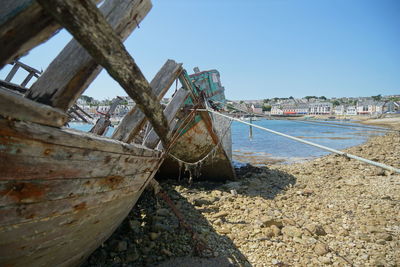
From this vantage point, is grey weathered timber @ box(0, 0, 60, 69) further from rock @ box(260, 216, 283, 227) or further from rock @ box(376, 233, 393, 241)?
rock @ box(376, 233, 393, 241)

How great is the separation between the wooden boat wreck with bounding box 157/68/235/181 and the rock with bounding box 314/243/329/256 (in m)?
3.11

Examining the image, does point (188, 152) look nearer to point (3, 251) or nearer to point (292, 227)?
point (292, 227)

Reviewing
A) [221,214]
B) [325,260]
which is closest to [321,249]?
[325,260]

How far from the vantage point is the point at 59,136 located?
1.56 metres

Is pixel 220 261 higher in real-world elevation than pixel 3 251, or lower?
lower

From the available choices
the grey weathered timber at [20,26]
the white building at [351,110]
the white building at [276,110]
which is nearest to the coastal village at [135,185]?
the grey weathered timber at [20,26]

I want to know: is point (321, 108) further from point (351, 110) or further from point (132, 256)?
point (132, 256)

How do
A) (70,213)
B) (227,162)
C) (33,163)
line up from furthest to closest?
(227,162) → (70,213) → (33,163)

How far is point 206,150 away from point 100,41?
628cm

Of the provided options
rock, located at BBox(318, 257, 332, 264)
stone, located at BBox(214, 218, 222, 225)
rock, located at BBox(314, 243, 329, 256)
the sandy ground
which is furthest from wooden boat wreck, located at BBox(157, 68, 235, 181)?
rock, located at BBox(318, 257, 332, 264)

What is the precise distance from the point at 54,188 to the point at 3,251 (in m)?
0.57

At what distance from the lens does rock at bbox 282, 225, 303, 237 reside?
4269 millimetres

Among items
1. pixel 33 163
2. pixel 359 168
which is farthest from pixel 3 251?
pixel 359 168

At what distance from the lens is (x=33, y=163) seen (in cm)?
152
